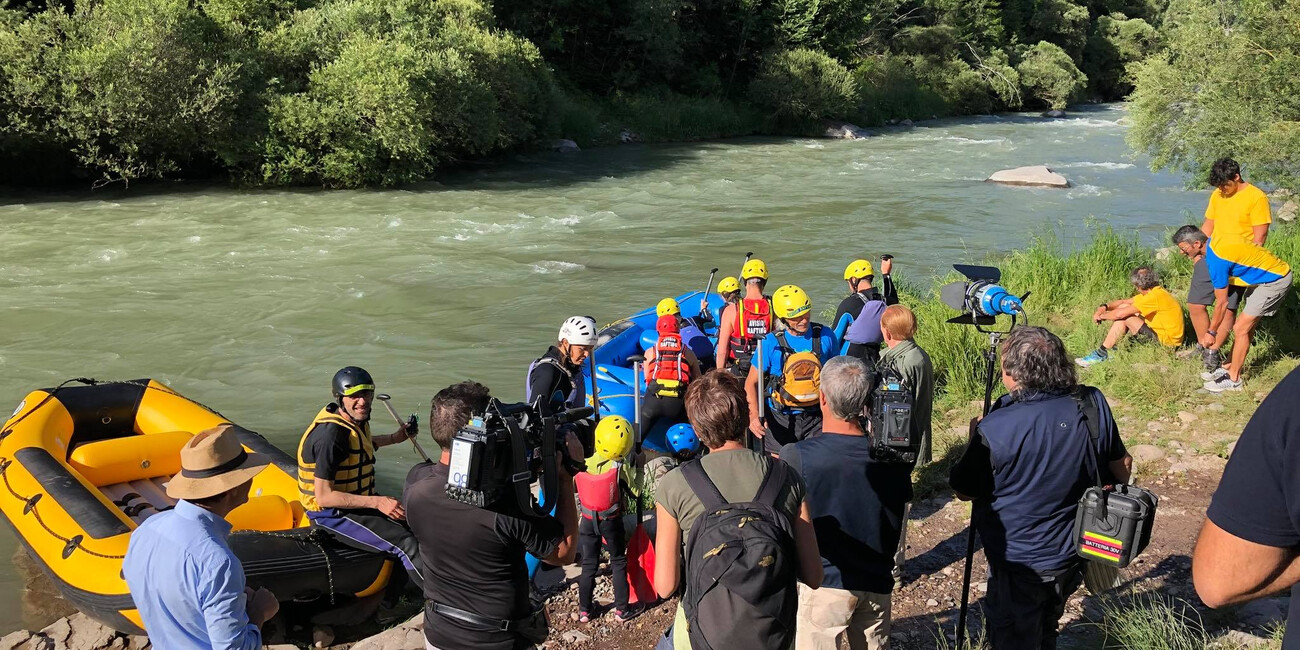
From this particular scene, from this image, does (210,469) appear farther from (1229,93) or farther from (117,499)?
(1229,93)

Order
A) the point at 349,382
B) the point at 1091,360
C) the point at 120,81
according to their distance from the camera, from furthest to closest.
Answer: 1. the point at 120,81
2. the point at 1091,360
3. the point at 349,382

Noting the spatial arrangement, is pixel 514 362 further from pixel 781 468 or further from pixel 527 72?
pixel 527 72

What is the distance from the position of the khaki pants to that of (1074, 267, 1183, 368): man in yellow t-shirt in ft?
16.6

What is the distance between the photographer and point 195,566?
266 centimetres

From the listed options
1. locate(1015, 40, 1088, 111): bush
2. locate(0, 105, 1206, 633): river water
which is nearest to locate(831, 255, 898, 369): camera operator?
locate(0, 105, 1206, 633): river water

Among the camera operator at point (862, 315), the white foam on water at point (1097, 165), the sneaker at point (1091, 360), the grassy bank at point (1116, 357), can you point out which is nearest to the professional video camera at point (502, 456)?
the camera operator at point (862, 315)

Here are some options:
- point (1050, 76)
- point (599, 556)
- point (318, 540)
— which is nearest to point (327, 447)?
point (318, 540)

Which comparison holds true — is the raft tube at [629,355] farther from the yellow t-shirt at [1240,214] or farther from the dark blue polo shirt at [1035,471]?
the yellow t-shirt at [1240,214]

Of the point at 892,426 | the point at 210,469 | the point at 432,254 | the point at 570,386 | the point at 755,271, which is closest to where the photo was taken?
the point at 210,469

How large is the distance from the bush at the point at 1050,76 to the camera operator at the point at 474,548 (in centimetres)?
4399

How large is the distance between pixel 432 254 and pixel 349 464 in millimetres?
11136

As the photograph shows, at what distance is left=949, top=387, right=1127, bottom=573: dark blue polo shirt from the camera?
3344mm

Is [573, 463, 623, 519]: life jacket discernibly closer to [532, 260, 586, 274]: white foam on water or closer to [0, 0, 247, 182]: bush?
[532, 260, 586, 274]: white foam on water

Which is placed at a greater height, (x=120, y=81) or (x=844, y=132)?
(x=120, y=81)
